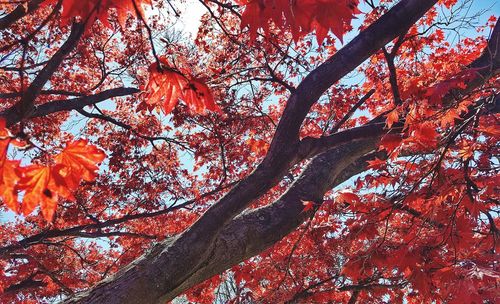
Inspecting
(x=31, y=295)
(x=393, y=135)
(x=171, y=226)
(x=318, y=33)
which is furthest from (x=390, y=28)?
(x=31, y=295)

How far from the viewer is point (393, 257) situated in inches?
137

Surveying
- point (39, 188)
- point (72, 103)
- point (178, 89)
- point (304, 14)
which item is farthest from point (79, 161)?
point (72, 103)

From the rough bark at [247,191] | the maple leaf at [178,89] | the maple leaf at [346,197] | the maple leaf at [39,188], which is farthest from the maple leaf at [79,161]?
the maple leaf at [346,197]

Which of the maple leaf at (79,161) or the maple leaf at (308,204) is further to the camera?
the maple leaf at (308,204)

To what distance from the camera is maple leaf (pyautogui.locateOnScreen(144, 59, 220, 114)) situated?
195 cm

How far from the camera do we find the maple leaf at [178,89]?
195 centimetres

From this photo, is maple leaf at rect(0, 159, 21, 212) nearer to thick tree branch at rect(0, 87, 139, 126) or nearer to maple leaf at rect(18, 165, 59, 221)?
maple leaf at rect(18, 165, 59, 221)

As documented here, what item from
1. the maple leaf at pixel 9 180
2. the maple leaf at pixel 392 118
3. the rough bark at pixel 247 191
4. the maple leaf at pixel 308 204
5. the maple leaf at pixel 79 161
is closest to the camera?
the maple leaf at pixel 9 180

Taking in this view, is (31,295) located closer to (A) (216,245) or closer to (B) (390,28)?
(A) (216,245)

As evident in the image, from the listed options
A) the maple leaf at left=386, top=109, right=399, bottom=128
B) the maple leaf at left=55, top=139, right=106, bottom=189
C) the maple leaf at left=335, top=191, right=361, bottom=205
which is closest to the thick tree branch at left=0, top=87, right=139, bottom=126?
the maple leaf at left=55, top=139, right=106, bottom=189

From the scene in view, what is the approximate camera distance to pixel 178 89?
2.01 meters

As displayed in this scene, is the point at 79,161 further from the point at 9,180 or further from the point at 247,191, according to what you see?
the point at 247,191

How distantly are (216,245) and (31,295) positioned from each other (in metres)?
9.63

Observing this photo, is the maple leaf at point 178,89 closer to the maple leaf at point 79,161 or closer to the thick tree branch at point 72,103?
the maple leaf at point 79,161
